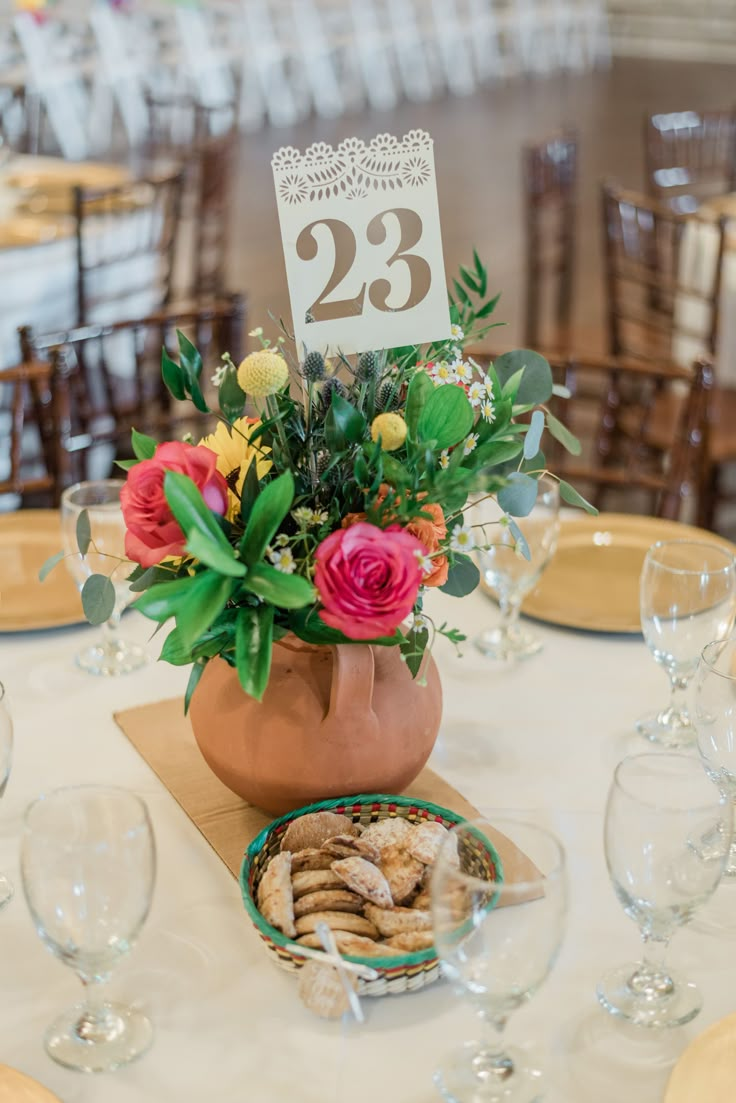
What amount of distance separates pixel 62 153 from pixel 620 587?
23.7 feet

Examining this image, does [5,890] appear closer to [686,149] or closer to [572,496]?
[572,496]

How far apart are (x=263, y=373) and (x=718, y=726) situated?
1.70ft

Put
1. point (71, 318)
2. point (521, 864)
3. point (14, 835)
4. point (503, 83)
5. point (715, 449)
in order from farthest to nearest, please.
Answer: point (503, 83) → point (71, 318) → point (715, 449) → point (14, 835) → point (521, 864)

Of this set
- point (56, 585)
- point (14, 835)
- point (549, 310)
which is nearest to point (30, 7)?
point (549, 310)

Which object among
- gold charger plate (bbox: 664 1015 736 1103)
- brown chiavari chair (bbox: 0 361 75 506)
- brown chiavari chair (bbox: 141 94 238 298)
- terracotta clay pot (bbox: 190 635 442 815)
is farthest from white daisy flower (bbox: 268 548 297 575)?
brown chiavari chair (bbox: 141 94 238 298)

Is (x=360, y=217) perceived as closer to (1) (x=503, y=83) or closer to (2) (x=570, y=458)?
(2) (x=570, y=458)

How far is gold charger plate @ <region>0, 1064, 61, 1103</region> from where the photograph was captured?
924mm

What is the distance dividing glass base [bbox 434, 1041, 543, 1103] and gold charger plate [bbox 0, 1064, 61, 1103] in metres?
0.27

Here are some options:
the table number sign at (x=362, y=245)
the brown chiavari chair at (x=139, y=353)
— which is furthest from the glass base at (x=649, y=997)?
the brown chiavari chair at (x=139, y=353)

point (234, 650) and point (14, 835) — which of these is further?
point (14, 835)

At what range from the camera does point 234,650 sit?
1141 mm

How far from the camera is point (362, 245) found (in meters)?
1.17

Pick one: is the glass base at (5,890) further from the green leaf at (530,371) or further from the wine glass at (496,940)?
the green leaf at (530,371)

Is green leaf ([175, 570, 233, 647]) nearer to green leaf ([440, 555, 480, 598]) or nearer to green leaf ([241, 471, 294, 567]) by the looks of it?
green leaf ([241, 471, 294, 567])
